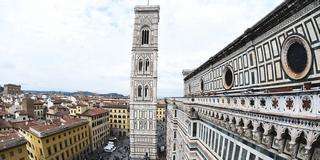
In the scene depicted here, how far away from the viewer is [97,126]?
66.8 m

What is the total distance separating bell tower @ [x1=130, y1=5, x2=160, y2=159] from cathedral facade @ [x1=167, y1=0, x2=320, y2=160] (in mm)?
36885

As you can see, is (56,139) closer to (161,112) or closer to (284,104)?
(284,104)

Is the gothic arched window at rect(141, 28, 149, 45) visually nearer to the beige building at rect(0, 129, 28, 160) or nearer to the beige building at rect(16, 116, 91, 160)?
the beige building at rect(16, 116, 91, 160)

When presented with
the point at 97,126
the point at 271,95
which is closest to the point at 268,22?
the point at 271,95

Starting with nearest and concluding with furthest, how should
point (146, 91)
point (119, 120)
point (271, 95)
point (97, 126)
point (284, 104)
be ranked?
point (284, 104) < point (271, 95) < point (146, 91) < point (97, 126) < point (119, 120)

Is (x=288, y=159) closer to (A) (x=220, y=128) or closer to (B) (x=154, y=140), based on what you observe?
(A) (x=220, y=128)

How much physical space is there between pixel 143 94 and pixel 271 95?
48561mm

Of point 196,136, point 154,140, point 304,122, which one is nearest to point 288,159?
point 304,122

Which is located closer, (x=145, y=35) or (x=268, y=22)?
(x=268, y=22)

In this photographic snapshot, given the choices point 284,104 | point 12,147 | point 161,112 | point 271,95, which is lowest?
point 12,147

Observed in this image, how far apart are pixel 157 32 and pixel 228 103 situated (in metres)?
45.8

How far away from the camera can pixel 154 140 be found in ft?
184

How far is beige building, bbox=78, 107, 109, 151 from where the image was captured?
63.1 m

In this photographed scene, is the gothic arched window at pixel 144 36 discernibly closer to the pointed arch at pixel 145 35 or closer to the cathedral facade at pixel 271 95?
the pointed arch at pixel 145 35
